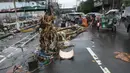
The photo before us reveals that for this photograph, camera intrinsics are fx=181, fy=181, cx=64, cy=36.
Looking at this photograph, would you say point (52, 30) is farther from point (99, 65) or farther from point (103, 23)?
point (103, 23)

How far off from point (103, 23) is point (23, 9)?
24.5 metres

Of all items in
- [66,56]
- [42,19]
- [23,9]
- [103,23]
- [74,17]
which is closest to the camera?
[66,56]

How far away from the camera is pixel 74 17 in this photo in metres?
Answer: 31.3

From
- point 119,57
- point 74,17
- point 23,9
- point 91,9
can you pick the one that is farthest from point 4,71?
point 91,9

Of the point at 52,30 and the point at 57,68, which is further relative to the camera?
the point at 52,30

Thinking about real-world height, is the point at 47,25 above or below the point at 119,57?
above

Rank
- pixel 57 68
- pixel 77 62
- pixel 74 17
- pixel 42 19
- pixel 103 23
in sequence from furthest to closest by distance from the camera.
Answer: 1. pixel 74 17
2. pixel 103 23
3. pixel 42 19
4. pixel 77 62
5. pixel 57 68

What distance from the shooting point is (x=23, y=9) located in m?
39.3

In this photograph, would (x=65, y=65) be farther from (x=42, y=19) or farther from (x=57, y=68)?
(x=42, y=19)

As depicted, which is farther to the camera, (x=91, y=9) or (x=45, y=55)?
(x=91, y=9)

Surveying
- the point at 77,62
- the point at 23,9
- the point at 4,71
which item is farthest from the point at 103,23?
the point at 23,9

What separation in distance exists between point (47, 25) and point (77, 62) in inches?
105

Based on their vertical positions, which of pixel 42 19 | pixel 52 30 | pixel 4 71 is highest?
pixel 42 19

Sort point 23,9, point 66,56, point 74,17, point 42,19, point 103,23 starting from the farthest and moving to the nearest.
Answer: point 23,9, point 74,17, point 103,23, point 42,19, point 66,56
